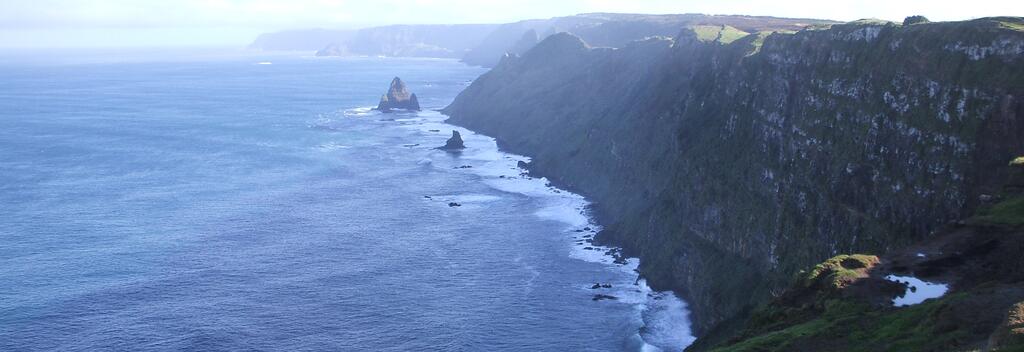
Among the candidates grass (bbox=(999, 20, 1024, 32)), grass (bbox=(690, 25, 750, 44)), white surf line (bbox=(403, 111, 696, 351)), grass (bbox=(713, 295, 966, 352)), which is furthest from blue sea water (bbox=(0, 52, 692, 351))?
grass (bbox=(999, 20, 1024, 32))

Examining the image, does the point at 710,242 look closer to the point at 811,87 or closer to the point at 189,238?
the point at 811,87

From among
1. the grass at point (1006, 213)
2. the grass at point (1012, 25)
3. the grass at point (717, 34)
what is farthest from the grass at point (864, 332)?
→ the grass at point (717, 34)

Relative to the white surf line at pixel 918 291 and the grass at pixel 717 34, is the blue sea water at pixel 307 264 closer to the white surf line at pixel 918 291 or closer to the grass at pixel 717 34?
the white surf line at pixel 918 291

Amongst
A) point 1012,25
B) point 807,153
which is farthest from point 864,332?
point 807,153

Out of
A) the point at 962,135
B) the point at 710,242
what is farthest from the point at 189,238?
the point at 962,135

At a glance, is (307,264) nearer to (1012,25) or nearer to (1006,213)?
(1006,213)
